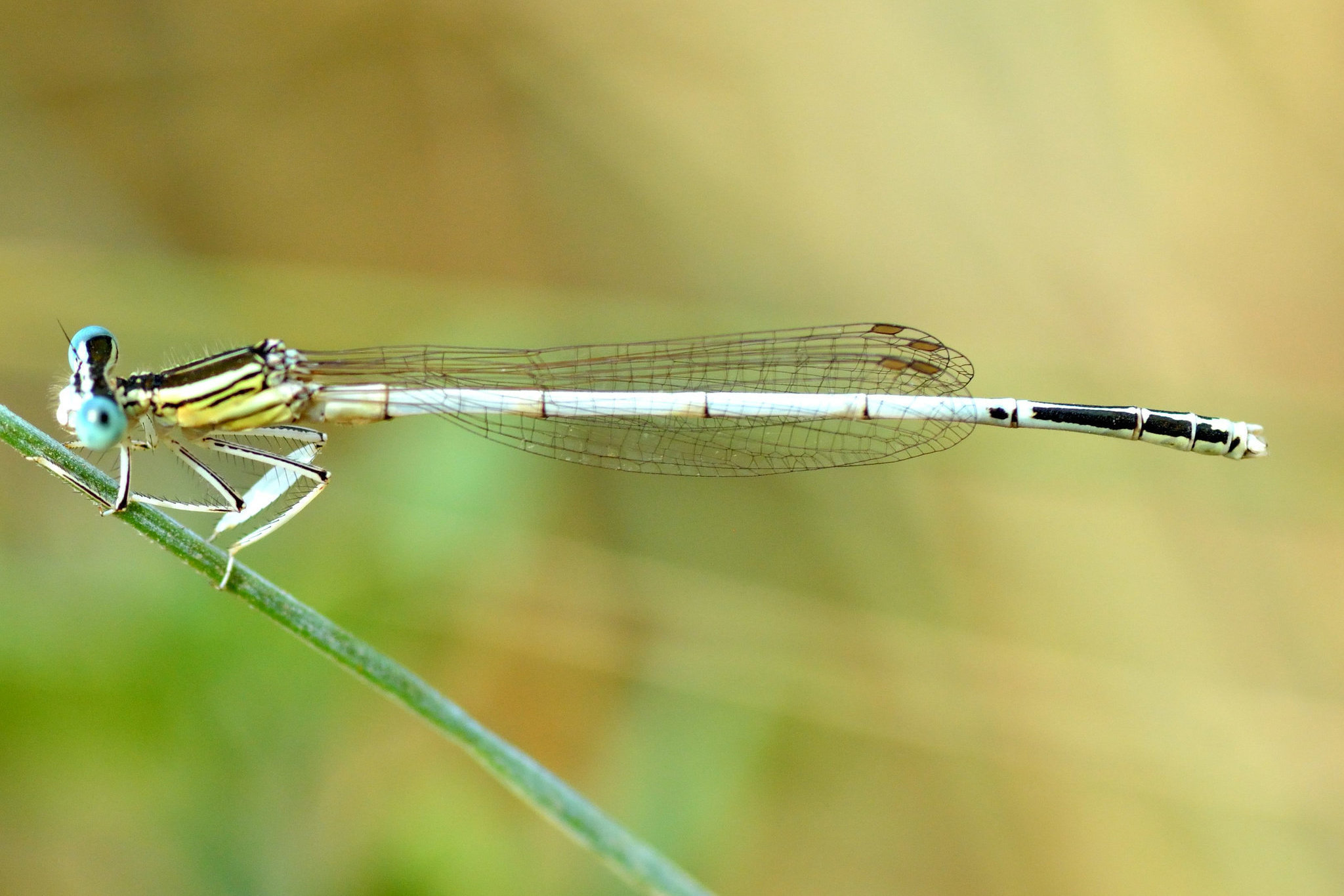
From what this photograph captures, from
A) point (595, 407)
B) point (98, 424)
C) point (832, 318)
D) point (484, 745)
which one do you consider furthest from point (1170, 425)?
point (98, 424)

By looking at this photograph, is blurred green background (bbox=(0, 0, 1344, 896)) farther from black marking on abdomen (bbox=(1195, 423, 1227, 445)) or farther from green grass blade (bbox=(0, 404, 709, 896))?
green grass blade (bbox=(0, 404, 709, 896))

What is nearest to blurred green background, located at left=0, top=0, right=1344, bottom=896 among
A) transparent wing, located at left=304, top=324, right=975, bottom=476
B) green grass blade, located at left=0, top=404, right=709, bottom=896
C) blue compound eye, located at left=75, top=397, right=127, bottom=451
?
transparent wing, located at left=304, top=324, right=975, bottom=476

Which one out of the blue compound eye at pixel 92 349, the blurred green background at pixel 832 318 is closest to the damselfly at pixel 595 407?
the blue compound eye at pixel 92 349

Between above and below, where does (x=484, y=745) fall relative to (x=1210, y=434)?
below

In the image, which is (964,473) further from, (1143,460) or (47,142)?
(47,142)

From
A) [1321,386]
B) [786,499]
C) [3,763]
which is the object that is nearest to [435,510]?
[3,763]

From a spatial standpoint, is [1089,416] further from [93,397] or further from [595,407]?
[93,397]

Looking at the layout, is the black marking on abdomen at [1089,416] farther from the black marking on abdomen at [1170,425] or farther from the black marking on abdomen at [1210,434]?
the black marking on abdomen at [1210,434]
